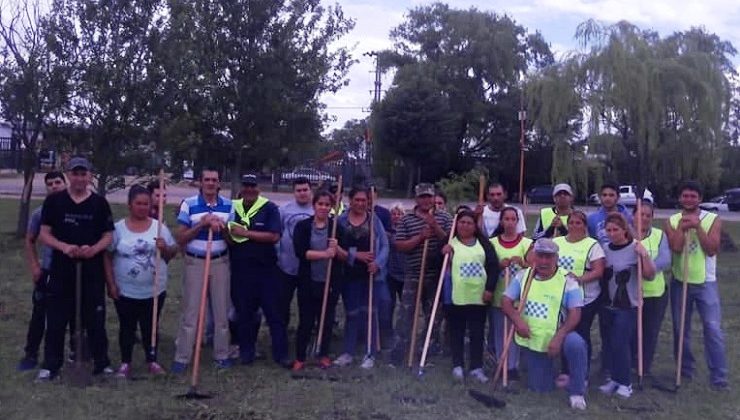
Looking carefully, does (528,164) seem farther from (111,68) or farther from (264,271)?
(264,271)

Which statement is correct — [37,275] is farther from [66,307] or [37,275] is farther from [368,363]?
[368,363]

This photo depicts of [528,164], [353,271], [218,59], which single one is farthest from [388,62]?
[353,271]

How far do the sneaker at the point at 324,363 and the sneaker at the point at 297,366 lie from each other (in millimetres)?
166

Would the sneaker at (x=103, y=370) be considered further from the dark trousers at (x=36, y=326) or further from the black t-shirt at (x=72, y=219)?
the black t-shirt at (x=72, y=219)

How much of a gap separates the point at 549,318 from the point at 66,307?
3.95 m

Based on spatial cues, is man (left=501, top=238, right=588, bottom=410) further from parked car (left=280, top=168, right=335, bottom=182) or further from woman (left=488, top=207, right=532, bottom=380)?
parked car (left=280, top=168, right=335, bottom=182)

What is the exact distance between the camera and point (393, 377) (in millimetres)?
8586

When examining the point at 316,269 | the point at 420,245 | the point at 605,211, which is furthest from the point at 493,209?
the point at 316,269

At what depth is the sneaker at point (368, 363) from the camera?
8908mm

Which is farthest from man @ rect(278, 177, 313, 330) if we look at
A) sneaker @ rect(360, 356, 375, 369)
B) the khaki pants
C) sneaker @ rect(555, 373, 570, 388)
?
sneaker @ rect(555, 373, 570, 388)

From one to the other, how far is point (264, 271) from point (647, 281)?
3303 mm

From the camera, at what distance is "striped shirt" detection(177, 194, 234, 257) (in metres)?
8.38

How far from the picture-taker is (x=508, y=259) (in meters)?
8.56

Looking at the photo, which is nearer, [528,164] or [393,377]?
[393,377]
